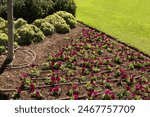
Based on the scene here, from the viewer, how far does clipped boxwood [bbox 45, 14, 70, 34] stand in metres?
17.8

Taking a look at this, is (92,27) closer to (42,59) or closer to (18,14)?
(18,14)

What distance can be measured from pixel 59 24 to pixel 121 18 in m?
5.13

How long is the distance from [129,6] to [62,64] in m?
12.2

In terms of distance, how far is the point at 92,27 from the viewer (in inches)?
749

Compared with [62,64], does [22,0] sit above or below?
above

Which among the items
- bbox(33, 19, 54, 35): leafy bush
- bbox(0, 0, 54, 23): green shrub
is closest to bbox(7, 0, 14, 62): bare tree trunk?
bbox(33, 19, 54, 35): leafy bush

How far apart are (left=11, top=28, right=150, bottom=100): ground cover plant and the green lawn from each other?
1634 mm

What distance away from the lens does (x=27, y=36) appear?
51.9 ft

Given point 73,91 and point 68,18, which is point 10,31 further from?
point 68,18

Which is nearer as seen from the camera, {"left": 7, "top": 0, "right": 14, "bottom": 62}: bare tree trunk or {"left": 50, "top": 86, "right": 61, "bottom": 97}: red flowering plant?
{"left": 50, "top": 86, "right": 61, "bottom": 97}: red flowering plant

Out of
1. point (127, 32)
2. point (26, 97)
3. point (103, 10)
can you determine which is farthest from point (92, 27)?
point (26, 97)

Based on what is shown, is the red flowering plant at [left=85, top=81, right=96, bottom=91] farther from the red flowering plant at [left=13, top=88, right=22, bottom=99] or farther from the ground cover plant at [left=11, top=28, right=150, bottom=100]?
the red flowering plant at [left=13, top=88, right=22, bottom=99]

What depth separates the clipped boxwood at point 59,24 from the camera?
17.8 meters

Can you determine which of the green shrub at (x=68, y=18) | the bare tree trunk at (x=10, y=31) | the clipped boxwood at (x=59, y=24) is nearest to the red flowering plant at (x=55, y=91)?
the bare tree trunk at (x=10, y=31)
